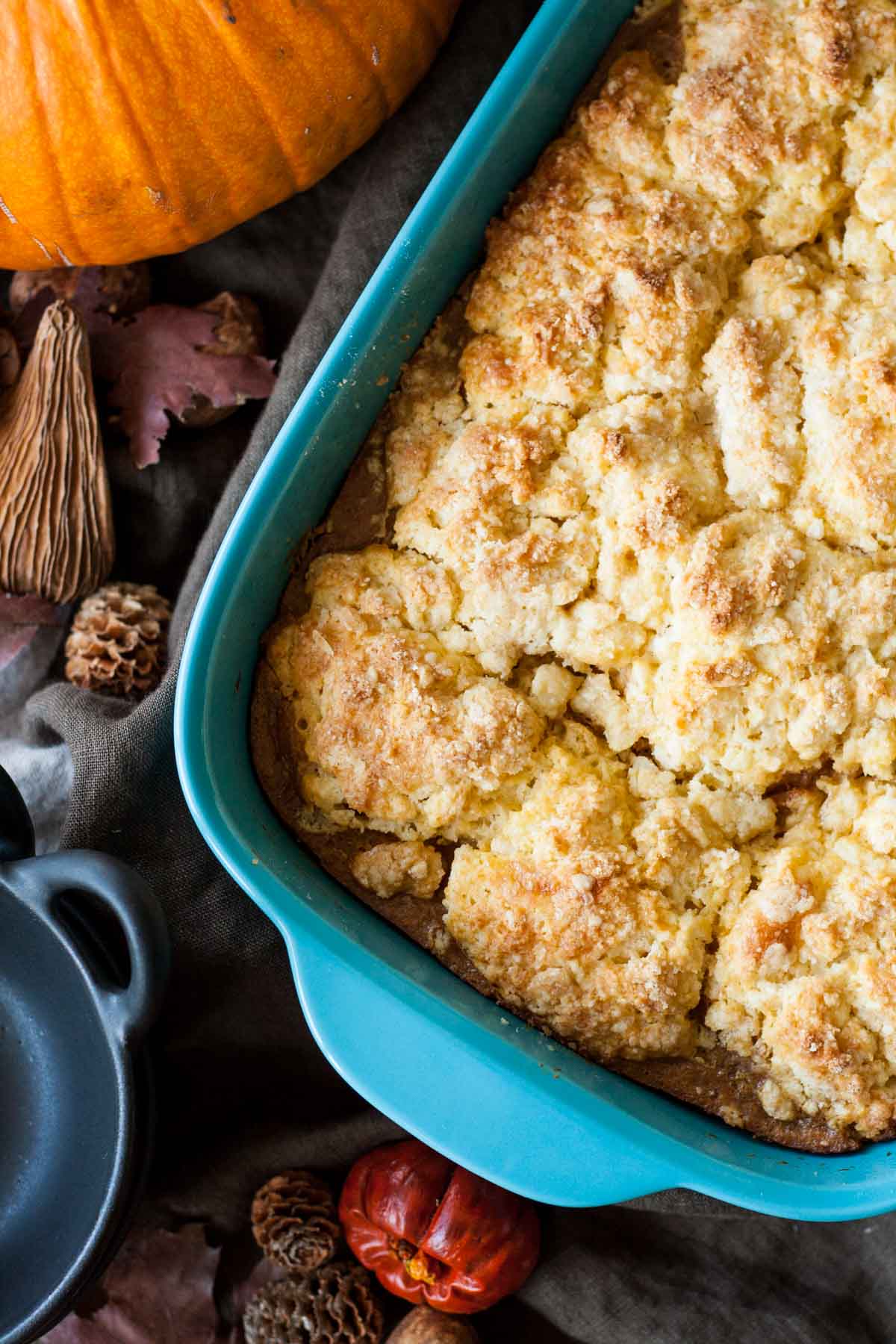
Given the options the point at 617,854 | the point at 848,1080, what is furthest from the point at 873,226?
the point at 848,1080

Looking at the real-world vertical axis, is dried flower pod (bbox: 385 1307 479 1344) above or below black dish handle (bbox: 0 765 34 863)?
below

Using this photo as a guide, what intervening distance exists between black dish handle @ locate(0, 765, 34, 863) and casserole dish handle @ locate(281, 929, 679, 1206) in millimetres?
419

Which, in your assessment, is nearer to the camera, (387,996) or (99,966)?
(387,996)

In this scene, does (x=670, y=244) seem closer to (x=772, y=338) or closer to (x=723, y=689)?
(x=772, y=338)

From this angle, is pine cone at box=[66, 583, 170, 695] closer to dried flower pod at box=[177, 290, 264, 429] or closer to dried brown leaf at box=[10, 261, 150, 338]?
dried flower pod at box=[177, 290, 264, 429]

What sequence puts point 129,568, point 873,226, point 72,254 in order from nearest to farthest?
point 873,226 < point 72,254 < point 129,568

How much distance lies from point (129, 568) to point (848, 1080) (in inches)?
49.7

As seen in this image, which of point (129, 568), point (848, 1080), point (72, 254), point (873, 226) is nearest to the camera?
point (848, 1080)

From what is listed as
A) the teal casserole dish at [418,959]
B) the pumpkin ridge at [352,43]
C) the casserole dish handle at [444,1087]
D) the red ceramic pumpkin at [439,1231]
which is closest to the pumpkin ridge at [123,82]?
the pumpkin ridge at [352,43]

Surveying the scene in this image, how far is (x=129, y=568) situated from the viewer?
1956 mm

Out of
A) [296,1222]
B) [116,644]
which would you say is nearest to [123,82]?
[116,644]

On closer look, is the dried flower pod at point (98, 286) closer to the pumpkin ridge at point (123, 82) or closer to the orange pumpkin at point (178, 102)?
the orange pumpkin at point (178, 102)

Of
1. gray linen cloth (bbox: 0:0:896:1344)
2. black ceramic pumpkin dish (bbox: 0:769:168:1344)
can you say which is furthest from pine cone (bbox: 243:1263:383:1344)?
black ceramic pumpkin dish (bbox: 0:769:168:1344)

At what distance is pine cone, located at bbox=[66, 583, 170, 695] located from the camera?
1823mm
